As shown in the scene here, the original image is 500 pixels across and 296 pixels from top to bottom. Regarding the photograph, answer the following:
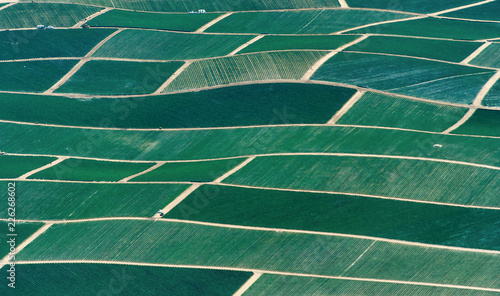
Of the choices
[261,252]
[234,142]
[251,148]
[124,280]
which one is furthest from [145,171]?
[261,252]

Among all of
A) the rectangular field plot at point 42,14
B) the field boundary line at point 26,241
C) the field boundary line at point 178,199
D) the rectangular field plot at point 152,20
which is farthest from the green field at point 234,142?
the rectangular field plot at point 152,20

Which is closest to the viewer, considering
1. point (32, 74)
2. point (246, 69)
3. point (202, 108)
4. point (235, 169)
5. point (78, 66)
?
point (235, 169)

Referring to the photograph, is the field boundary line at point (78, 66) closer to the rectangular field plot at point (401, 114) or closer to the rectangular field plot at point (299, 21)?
the rectangular field plot at point (299, 21)

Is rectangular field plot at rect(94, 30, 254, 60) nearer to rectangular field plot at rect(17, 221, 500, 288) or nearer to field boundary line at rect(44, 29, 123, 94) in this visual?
field boundary line at rect(44, 29, 123, 94)

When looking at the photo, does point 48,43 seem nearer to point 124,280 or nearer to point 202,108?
point 202,108

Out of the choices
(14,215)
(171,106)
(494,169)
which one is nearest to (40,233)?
(14,215)

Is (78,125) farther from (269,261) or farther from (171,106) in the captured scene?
(269,261)
